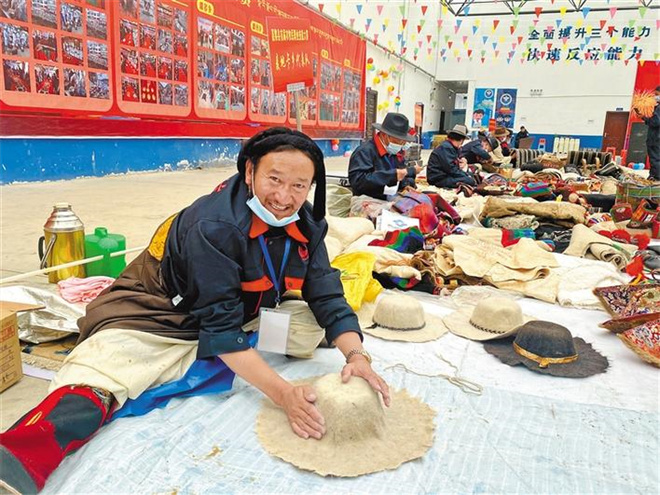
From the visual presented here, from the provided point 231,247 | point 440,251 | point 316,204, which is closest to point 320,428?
point 231,247

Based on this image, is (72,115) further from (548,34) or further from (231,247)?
(548,34)

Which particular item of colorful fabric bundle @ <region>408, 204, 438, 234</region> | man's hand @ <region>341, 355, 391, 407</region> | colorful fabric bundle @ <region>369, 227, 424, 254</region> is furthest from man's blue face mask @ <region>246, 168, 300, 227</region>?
colorful fabric bundle @ <region>408, 204, 438, 234</region>

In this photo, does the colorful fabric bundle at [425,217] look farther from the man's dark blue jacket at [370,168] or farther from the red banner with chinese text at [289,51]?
the red banner with chinese text at [289,51]

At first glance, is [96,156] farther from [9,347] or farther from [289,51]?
[9,347]

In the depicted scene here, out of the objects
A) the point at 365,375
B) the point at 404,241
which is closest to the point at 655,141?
the point at 404,241

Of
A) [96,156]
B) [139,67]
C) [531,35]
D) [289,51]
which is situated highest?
[531,35]

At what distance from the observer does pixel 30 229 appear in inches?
166

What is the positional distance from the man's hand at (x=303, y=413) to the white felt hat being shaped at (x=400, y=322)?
0.90 m

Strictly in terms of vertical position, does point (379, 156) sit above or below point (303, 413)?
above

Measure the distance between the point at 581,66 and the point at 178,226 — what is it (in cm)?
2314

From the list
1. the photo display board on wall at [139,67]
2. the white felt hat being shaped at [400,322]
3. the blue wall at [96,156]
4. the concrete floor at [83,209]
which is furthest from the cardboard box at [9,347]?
the blue wall at [96,156]

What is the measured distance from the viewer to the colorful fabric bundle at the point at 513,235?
12.3 ft

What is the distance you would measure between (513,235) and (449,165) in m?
2.63

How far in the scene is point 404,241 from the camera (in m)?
3.62
